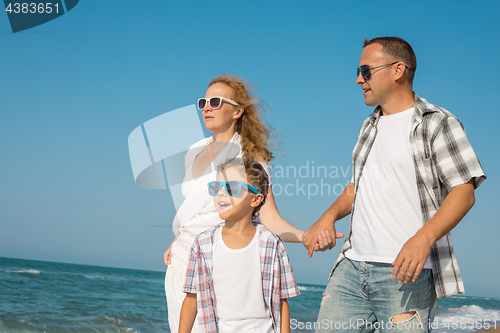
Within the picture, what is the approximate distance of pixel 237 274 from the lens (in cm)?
234

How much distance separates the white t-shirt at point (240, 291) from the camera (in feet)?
7.48

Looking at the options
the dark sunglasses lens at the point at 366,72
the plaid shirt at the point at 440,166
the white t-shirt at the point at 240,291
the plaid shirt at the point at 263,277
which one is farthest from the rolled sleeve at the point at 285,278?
the dark sunglasses lens at the point at 366,72

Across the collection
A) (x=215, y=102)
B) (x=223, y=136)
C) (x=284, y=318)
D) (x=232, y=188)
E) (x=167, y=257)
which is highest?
(x=215, y=102)

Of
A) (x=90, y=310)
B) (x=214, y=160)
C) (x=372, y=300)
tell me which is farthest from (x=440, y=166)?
(x=90, y=310)

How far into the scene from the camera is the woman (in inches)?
116

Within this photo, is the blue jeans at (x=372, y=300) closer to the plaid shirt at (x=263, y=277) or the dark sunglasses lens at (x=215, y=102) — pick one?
the plaid shirt at (x=263, y=277)

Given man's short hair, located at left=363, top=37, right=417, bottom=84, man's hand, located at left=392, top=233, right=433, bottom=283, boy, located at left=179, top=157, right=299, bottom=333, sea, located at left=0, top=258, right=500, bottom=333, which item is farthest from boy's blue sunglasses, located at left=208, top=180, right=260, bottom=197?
sea, located at left=0, top=258, right=500, bottom=333

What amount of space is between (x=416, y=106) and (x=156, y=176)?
2136 millimetres

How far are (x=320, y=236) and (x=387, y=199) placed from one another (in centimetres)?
47

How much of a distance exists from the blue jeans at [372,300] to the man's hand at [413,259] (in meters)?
0.45

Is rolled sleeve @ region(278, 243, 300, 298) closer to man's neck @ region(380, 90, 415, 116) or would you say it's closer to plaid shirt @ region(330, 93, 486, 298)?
plaid shirt @ region(330, 93, 486, 298)

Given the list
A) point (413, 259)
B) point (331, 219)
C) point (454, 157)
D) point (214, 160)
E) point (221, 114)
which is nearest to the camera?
point (413, 259)

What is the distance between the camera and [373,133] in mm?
2918

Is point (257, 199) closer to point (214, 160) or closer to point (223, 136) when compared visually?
point (214, 160)
